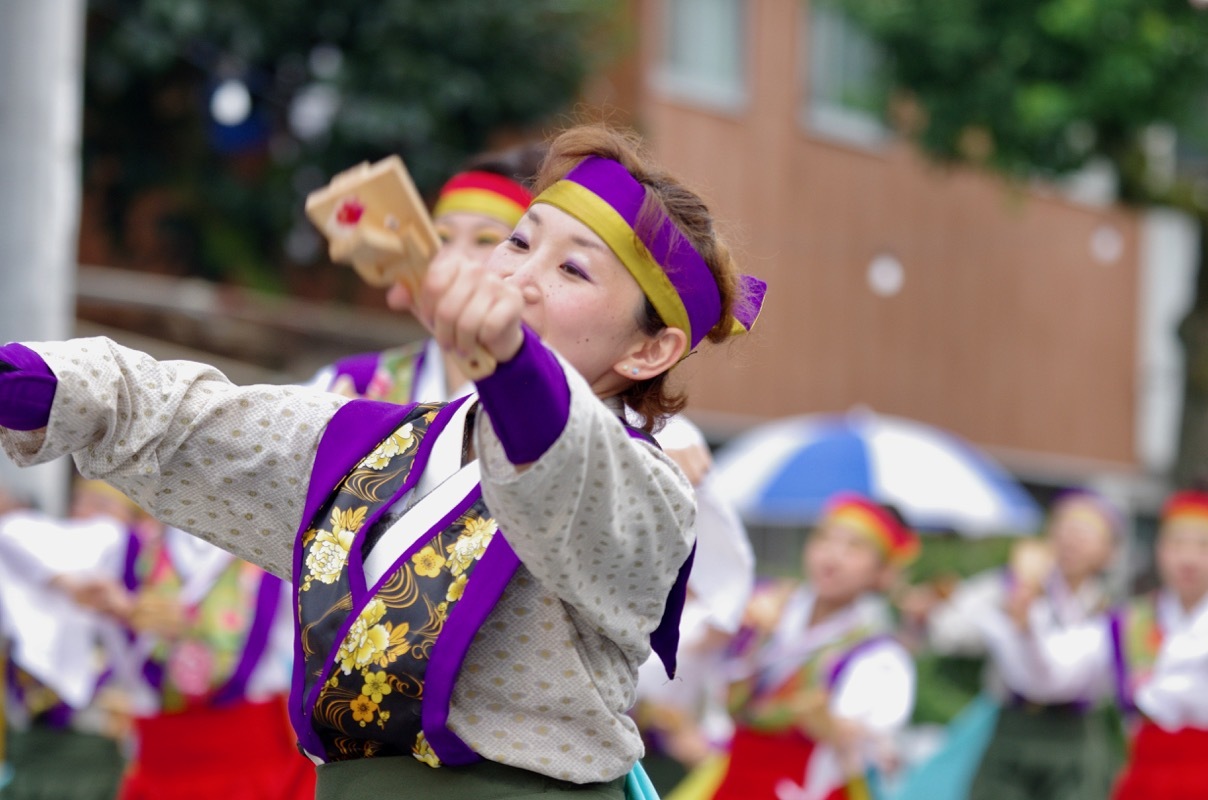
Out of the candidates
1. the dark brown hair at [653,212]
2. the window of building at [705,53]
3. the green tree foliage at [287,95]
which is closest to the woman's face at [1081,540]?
the green tree foliage at [287,95]

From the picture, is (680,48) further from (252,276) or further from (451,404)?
(451,404)

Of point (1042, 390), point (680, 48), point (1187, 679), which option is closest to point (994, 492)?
point (1187, 679)

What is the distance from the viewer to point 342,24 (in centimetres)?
954

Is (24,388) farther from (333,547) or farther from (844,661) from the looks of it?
(844,661)

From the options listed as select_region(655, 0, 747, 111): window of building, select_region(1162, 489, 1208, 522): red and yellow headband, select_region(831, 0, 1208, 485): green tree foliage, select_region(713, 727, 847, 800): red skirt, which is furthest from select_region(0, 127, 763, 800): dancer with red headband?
select_region(655, 0, 747, 111): window of building

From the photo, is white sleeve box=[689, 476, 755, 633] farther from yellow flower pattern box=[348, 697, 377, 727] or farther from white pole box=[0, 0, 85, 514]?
white pole box=[0, 0, 85, 514]

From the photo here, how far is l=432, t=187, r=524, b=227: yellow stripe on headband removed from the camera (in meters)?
3.68

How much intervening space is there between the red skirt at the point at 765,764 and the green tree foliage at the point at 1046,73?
252 inches

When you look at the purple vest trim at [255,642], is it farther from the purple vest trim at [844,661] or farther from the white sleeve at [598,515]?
the white sleeve at [598,515]

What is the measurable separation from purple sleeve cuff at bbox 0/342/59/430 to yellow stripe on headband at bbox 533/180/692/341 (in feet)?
2.05

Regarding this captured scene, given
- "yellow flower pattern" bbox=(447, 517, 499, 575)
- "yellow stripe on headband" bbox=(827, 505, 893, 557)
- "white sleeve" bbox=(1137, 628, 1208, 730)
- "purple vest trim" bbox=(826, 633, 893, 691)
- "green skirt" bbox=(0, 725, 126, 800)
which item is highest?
"yellow flower pattern" bbox=(447, 517, 499, 575)

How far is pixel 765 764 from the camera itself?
5.09 m

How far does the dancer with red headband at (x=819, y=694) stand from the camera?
16.4ft

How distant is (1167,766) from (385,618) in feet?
14.9
